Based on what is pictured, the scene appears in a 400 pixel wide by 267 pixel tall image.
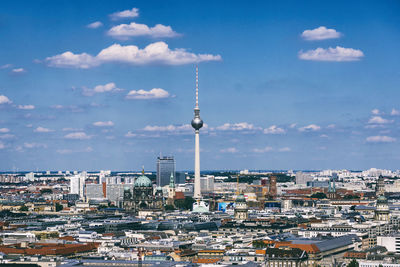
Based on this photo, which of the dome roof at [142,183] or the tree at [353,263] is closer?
the tree at [353,263]

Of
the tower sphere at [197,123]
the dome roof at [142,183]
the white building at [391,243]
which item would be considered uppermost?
the tower sphere at [197,123]

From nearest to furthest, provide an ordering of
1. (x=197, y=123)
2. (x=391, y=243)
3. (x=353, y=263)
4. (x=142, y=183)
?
1. (x=353, y=263)
2. (x=391, y=243)
3. (x=142, y=183)
4. (x=197, y=123)

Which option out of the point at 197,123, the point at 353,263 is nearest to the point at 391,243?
the point at 353,263

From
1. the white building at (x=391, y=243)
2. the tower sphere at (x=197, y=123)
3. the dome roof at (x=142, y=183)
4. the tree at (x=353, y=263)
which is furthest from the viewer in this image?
the tower sphere at (x=197, y=123)

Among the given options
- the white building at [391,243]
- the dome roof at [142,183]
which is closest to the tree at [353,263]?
the white building at [391,243]

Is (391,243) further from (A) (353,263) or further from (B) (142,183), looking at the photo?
(B) (142,183)

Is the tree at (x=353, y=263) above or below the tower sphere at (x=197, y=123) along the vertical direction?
below

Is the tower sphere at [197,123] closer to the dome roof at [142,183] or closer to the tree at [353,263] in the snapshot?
the dome roof at [142,183]

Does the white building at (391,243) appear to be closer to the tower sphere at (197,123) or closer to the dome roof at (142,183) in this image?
the dome roof at (142,183)

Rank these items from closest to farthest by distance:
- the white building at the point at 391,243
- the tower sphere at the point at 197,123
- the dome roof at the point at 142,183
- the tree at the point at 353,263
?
the tree at the point at 353,263 < the white building at the point at 391,243 < the dome roof at the point at 142,183 < the tower sphere at the point at 197,123

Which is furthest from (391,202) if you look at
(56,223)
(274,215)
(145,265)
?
(145,265)

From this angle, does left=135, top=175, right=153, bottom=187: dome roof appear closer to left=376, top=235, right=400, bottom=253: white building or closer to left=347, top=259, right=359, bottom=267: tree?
left=376, top=235, right=400, bottom=253: white building

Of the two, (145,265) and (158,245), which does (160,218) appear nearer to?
(158,245)

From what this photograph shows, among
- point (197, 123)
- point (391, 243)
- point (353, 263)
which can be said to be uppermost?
point (197, 123)
